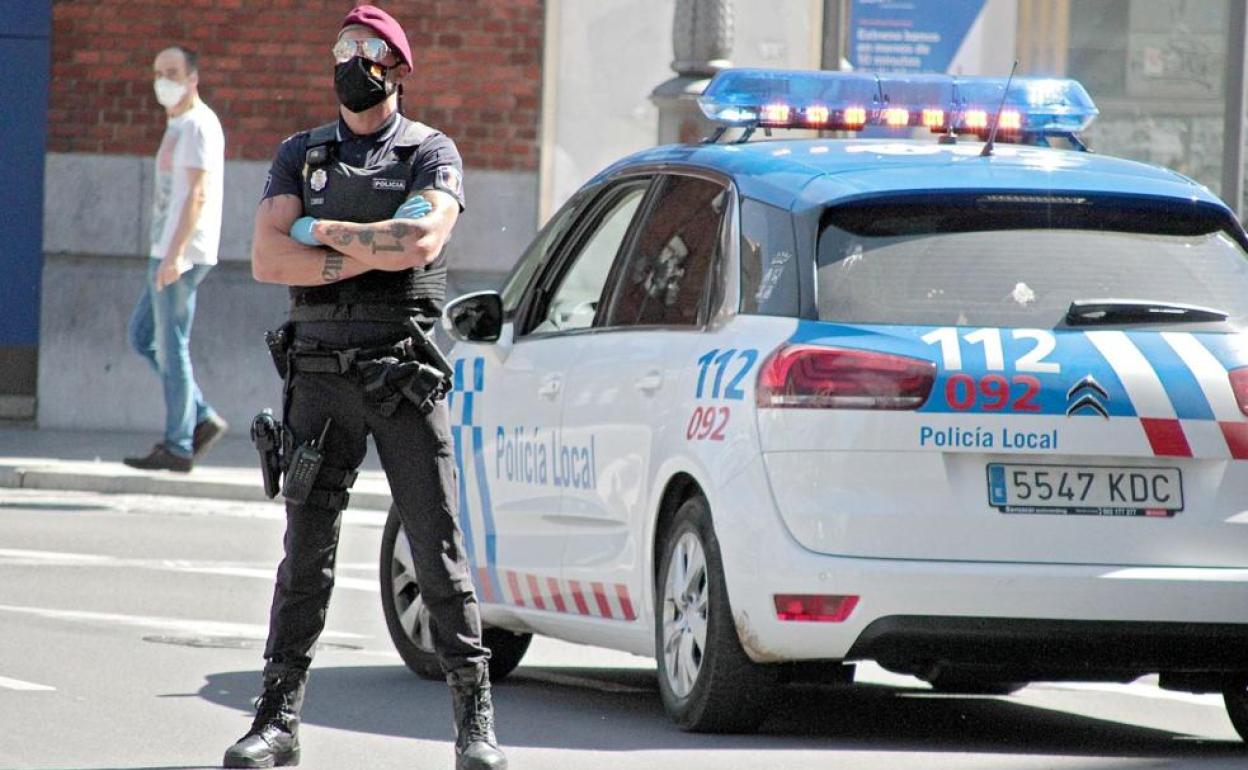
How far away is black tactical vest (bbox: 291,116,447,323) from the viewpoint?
6.56 metres

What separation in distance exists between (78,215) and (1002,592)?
12731 mm

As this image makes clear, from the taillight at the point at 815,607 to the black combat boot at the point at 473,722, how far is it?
83 centimetres

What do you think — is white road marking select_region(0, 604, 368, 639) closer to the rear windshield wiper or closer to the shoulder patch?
the shoulder patch

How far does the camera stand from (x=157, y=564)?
1191 centimetres

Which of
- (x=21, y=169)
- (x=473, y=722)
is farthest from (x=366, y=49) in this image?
(x=21, y=169)

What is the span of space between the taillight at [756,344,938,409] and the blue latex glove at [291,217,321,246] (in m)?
1.24

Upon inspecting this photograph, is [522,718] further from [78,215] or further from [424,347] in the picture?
[78,215]

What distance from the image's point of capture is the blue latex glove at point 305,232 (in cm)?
652

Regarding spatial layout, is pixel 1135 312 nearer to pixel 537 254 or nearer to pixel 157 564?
pixel 537 254

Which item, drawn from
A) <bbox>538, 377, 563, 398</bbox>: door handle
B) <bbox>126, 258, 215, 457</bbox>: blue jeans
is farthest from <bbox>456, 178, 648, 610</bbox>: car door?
<bbox>126, 258, 215, 457</bbox>: blue jeans

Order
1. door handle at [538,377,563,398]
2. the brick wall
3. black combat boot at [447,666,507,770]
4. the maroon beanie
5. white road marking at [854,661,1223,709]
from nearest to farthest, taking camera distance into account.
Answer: black combat boot at [447,666,507,770], the maroon beanie, door handle at [538,377,563,398], white road marking at [854,661,1223,709], the brick wall

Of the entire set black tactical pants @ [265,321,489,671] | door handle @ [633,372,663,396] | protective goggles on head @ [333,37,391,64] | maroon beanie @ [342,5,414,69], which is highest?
maroon beanie @ [342,5,414,69]

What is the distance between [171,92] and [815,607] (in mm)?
9167

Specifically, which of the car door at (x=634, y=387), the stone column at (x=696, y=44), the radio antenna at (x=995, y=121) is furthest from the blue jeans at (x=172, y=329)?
the radio antenna at (x=995, y=121)
